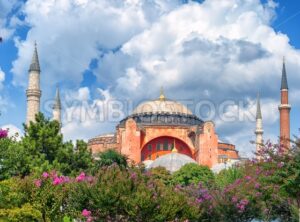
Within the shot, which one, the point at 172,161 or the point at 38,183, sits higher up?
the point at 172,161

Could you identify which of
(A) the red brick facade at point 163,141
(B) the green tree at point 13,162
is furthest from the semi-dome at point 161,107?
(B) the green tree at point 13,162

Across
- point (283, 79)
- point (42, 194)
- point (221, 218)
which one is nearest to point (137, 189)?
point (42, 194)

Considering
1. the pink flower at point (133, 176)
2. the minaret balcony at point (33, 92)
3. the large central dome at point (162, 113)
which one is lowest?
the pink flower at point (133, 176)

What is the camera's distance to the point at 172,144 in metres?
64.4

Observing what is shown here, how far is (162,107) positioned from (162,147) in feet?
20.3

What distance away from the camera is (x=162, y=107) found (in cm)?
6850

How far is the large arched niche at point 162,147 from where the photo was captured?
63.6 meters

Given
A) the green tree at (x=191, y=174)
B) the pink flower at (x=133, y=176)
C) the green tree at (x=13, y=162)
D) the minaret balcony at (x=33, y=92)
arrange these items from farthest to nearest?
the green tree at (x=191, y=174) < the minaret balcony at (x=33, y=92) < the green tree at (x=13, y=162) < the pink flower at (x=133, y=176)

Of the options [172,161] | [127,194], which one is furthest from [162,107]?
[127,194]

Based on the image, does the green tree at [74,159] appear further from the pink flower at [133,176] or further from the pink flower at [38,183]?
the pink flower at [133,176]

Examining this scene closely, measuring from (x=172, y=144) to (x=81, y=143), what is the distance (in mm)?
33288

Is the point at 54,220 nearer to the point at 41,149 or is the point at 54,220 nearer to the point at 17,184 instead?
the point at 17,184

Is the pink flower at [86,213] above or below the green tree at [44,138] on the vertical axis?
below

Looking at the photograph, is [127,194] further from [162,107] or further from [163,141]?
[162,107]
